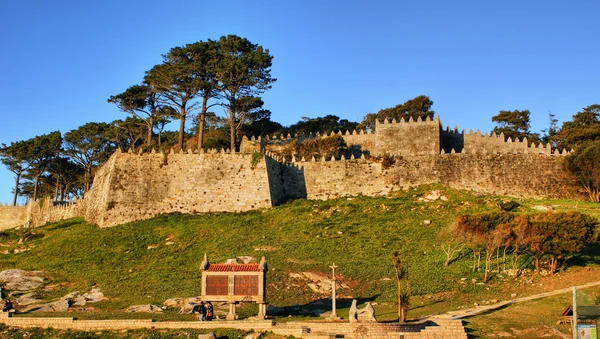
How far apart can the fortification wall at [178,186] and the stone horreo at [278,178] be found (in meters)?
0.08

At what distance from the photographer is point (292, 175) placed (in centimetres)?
6003

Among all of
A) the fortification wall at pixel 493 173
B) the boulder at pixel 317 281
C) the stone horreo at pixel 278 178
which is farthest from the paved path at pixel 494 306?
the stone horreo at pixel 278 178

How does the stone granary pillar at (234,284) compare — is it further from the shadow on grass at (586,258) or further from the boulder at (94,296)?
the shadow on grass at (586,258)

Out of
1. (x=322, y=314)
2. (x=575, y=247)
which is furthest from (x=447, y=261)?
(x=322, y=314)

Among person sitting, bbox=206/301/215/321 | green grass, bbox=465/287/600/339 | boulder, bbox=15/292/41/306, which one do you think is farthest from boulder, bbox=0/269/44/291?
green grass, bbox=465/287/600/339

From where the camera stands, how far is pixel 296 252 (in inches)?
1753

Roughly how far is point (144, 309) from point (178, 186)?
23.6 m

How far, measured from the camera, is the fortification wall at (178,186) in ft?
183

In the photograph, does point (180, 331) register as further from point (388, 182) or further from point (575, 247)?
point (388, 182)

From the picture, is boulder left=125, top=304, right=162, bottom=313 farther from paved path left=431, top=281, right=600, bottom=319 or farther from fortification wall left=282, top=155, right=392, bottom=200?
fortification wall left=282, top=155, right=392, bottom=200

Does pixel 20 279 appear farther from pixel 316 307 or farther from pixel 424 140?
pixel 424 140

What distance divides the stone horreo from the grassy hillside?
174 centimetres

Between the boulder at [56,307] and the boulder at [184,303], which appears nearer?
the boulder at [184,303]

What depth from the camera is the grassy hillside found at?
37.4 m
